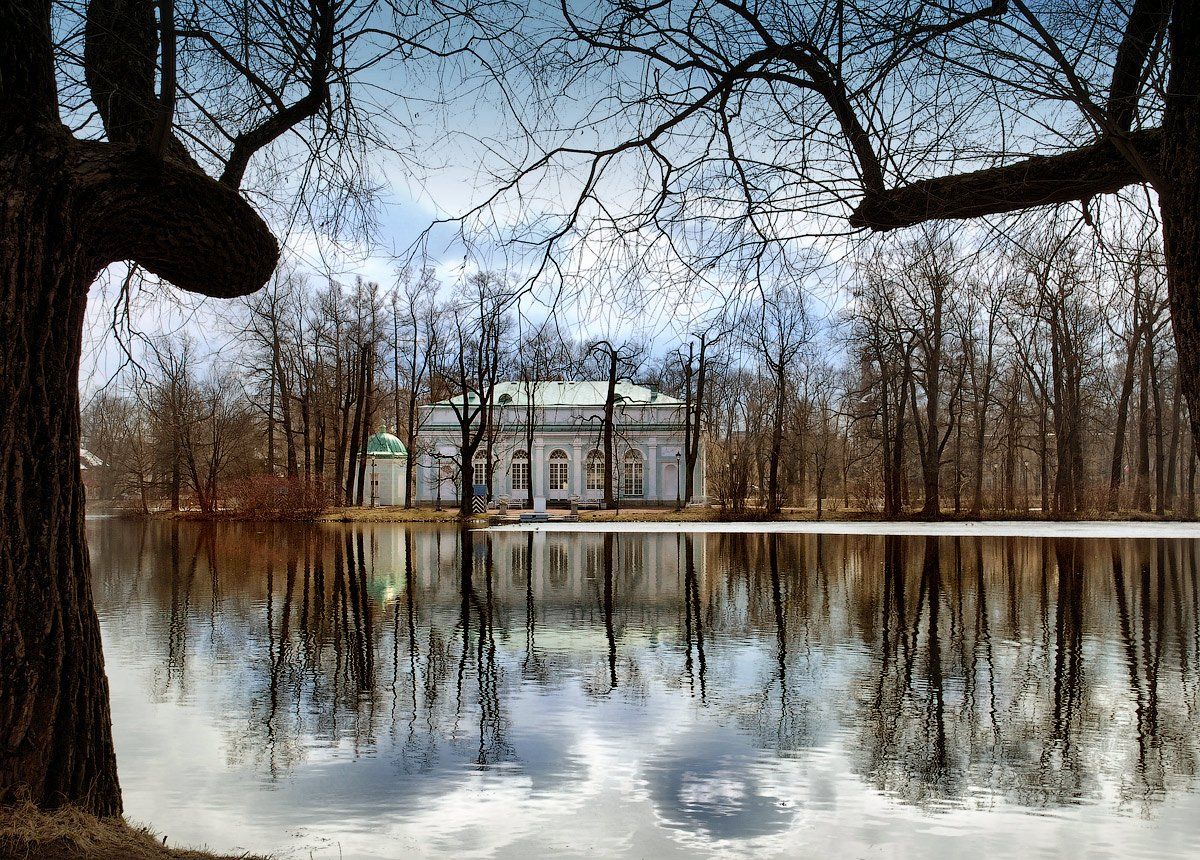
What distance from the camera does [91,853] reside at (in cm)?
388

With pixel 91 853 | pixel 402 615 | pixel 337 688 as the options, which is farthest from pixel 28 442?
pixel 402 615

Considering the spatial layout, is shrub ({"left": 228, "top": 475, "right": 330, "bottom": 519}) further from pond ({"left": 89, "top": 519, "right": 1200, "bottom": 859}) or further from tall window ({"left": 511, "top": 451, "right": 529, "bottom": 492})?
pond ({"left": 89, "top": 519, "right": 1200, "bottom": 859})

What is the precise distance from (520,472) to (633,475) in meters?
6.59

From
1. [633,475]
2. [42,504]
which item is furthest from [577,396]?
[42,504]

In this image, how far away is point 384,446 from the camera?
175 feet

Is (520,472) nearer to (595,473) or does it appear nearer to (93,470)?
(595,473)

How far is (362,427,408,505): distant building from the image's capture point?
174 ft

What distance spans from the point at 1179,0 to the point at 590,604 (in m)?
12.6


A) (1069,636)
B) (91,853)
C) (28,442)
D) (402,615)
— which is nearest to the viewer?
(91,853)

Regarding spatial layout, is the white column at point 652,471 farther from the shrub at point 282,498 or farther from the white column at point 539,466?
the shrub at point 282,498

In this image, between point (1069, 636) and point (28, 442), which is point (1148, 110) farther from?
point (1069, 636)

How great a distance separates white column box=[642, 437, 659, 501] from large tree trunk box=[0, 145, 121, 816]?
51.2m

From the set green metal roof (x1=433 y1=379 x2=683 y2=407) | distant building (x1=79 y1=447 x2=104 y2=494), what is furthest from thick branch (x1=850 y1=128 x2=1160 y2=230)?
distant building (x1=79 y1=447 x2=104 y2=494)

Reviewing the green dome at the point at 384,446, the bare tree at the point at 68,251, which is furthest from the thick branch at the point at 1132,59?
the green dome at the point at 384,446
